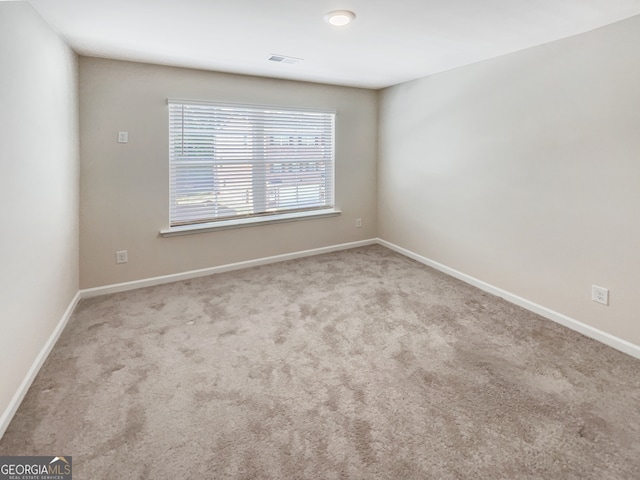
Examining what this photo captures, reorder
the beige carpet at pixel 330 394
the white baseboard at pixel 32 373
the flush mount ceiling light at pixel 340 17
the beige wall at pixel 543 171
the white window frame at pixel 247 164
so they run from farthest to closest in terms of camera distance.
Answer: the white window frame at pixel 247 164 < the beige wall at pixel 543 171 < the flush mount ceiling light at pixel 340 17 < the white baseboard at pixel 32 373 < the beige carpet at pixel 330 394

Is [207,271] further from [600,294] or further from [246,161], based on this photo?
[600,294]

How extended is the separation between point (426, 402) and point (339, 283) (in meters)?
1.83

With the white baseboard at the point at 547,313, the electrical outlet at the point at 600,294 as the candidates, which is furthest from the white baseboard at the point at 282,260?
the electrical outlet at the point at 600,294

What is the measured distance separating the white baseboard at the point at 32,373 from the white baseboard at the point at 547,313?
3.61 metres

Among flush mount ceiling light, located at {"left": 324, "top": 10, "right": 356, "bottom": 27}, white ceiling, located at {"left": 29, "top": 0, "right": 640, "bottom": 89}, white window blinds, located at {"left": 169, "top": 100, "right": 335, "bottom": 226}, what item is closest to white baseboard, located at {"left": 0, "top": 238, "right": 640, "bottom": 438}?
white window blinds, located at {"left": 169, "top": 100, "right": 335, "bottom": 226}

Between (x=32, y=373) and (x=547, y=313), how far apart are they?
3.70 metres

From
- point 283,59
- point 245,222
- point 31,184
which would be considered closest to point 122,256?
point 245,222

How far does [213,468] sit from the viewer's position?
1454mm

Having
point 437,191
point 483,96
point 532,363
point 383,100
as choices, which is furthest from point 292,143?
point 532,363

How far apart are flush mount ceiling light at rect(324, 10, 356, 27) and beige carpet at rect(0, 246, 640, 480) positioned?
85.6 inches

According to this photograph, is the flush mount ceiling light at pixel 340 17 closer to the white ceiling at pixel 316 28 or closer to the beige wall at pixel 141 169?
the white ceiling at pixel 316 28

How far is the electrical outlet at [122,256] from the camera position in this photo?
3350 mm

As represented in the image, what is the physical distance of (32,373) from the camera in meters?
2.01

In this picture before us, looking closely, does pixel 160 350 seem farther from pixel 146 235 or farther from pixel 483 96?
pixel 483 96
